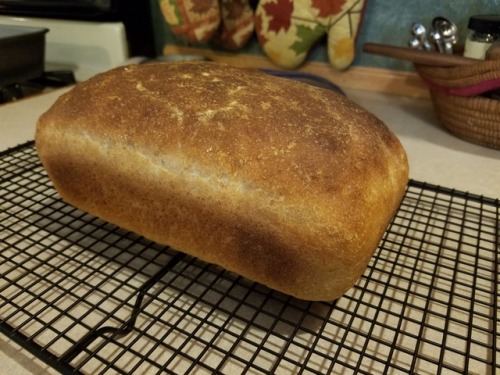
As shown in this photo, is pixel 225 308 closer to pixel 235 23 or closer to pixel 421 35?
pixel 421 35

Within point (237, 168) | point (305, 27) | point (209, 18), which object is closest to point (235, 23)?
point (209, 18)

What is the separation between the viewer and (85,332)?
0.55m

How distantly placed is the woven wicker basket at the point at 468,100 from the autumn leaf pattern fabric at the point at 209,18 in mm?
674

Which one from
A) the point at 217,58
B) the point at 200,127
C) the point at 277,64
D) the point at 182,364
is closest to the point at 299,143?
the point at 200,127

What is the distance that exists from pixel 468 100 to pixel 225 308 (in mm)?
853

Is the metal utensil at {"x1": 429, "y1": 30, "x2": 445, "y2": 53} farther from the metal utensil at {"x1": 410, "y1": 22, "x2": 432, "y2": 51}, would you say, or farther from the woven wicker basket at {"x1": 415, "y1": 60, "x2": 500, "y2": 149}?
the woven wicker basket at {"x1": 415, "y1": 60, "x2": 500, "y2": 149}

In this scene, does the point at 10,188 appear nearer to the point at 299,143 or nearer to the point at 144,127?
the point at 144,127

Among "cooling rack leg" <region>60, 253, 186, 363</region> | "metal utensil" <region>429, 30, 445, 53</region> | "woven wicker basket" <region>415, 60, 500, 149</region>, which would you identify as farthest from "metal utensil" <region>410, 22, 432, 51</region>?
"cooling rack leg" <region>60, 253, 186, 363</region>

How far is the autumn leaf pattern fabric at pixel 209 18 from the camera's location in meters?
1.43

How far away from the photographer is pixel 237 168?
0.55m

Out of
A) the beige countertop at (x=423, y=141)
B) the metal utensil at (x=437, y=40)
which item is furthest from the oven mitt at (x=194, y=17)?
the metal utensil at (x=437, y=40)

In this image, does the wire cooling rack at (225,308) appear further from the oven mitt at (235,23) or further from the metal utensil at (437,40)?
the oven mitt at (235,23)

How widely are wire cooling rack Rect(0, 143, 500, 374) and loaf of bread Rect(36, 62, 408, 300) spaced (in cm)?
5

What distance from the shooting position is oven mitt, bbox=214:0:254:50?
146 centimetres
